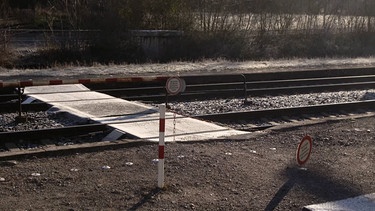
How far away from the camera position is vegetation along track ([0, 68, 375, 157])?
12.2 m

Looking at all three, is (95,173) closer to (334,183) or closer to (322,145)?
(334,183)

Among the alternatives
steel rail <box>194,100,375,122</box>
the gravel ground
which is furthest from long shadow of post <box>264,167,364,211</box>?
the gravel ground

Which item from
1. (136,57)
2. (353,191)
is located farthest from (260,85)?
(353,191)

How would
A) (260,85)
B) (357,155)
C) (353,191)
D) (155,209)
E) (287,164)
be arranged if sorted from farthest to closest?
1. (260,85)
2. (357,155)
3. (287,164)
4. (353,191)
5. (155,209)

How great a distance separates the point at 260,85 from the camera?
2069 centimetres

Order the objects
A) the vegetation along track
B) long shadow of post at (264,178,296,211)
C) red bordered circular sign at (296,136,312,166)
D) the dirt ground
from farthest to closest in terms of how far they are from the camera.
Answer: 1. the vegetation along track
2. red bordered circular sign at (296,136,312,166)
3. long shadow of post at (264,178,296,211)
4. the dirt ground

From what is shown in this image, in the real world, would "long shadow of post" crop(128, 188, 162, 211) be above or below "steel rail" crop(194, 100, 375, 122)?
above

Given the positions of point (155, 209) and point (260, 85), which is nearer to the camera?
point (155, 209)

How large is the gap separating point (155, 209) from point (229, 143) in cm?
390

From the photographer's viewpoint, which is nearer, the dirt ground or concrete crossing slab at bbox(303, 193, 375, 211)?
concrete crossing slab at bbox(303, 193, 375, 211)

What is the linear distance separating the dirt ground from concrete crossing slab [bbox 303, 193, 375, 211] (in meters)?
0.30

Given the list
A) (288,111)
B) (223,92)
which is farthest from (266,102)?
(288,111)

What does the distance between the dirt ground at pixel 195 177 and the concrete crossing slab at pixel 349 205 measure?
0.30 meters

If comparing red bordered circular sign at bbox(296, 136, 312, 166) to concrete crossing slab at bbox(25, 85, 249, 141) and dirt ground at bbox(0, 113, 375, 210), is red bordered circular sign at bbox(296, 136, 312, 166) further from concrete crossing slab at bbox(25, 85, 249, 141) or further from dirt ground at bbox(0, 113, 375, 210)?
concrete crossing slab at bbox(25, 85, 249, 141)
